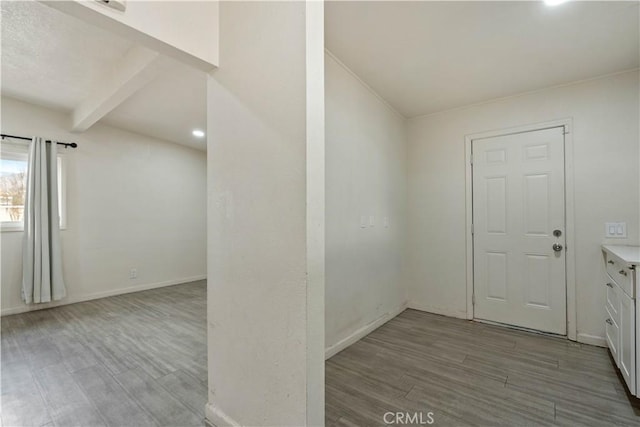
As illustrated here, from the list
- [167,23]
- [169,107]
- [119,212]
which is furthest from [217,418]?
[119,212]

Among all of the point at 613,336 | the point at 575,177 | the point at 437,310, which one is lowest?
the point at 437,310

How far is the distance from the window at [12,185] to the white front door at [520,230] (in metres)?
5.57

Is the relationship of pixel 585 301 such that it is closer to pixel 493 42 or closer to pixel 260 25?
pixel 493 42

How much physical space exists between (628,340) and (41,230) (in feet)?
18.9

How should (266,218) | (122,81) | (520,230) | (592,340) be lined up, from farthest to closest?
(520,230)
(592,340)
(122,81)
(266,218)

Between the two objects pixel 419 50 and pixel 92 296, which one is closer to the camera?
pixel 419 50

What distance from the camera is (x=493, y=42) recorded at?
7.07 feet

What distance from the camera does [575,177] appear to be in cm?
273

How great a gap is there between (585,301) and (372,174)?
7.85ft

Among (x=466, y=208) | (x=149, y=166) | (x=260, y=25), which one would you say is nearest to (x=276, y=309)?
(x=260, y=25)

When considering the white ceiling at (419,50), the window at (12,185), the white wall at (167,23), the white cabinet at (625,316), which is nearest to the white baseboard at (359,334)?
the white cabinet at (625,316)

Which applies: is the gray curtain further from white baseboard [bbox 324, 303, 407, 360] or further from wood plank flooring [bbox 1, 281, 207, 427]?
white baseboard [bbox 324, 303, 407, 360]

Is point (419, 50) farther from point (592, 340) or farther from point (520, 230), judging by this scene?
point (592, 340)

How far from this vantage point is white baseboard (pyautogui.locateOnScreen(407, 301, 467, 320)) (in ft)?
10.9
